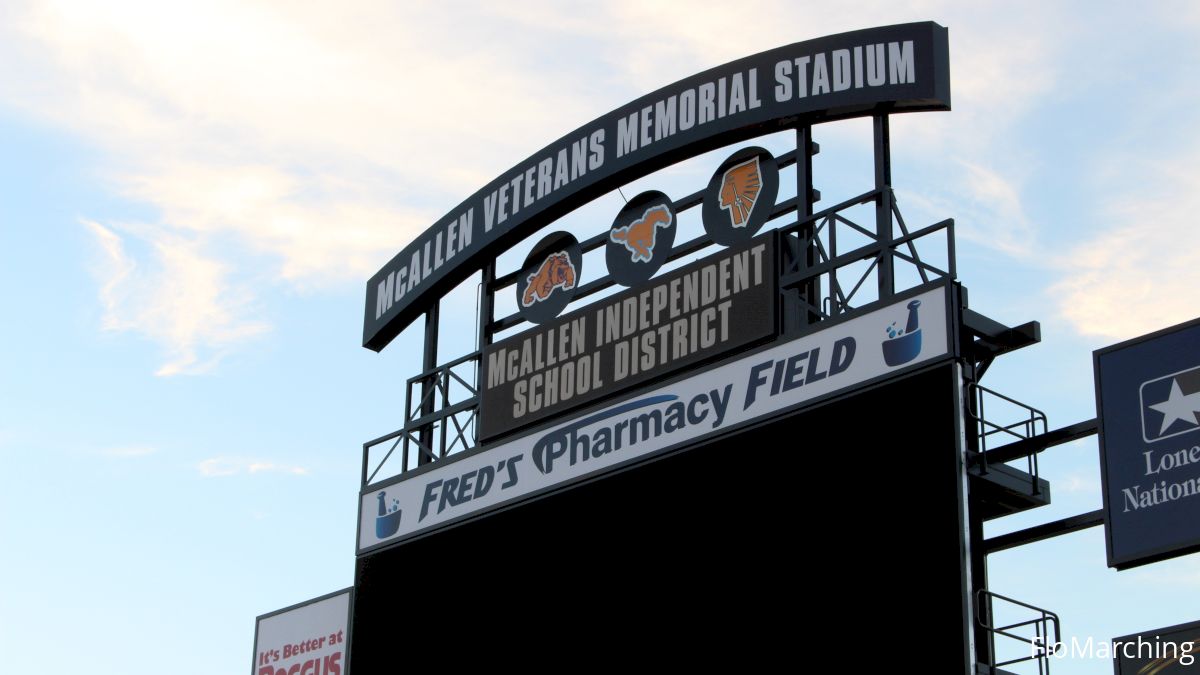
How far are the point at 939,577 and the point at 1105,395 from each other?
5.76 feet

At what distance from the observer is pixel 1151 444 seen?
12.5 meters

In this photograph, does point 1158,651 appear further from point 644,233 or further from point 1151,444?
point 644,233

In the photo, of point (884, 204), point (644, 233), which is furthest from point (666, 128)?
point (884, 204)

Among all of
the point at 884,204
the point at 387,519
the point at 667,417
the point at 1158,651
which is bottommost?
the point at 1158,651

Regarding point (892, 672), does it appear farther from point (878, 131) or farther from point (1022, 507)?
point (878, 131)

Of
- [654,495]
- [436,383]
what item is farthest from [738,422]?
[436,383]

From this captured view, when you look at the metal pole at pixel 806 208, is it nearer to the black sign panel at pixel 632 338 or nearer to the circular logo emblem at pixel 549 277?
the black sign panel at pixel 632 338

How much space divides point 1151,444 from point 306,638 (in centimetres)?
956

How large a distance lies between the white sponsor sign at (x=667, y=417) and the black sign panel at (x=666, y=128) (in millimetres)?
2321

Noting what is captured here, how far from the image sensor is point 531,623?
15914mm

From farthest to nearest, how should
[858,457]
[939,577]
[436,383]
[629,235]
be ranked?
[436,383]
[629,235]
[858,457]
[939,577]

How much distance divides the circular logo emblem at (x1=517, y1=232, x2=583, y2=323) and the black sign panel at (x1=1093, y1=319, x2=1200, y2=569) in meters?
6.08

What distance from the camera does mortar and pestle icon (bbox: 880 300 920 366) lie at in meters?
13.4

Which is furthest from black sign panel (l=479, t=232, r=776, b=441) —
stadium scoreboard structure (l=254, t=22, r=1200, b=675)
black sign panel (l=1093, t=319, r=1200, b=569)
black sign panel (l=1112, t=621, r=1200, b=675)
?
black sign panel (l=1112, t=621, r=1200, b=675)
